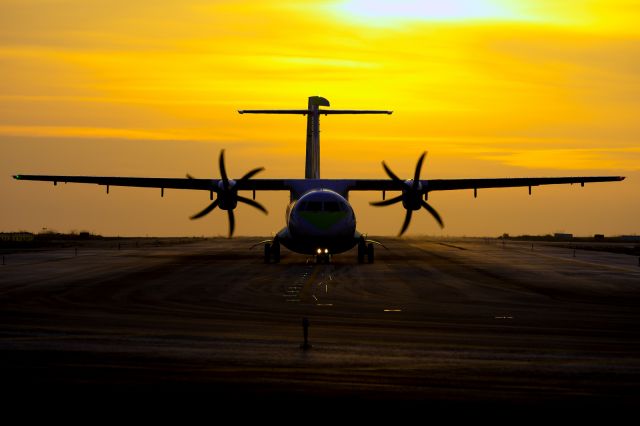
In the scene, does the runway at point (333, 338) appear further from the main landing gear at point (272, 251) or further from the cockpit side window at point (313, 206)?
the main landing gear at point (272, 251)

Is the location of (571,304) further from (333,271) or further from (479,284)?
(333,271)

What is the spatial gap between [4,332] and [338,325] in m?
7.33

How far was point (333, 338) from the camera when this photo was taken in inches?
829

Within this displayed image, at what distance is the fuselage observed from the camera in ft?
166

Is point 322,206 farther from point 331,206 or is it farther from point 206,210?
point 206,210

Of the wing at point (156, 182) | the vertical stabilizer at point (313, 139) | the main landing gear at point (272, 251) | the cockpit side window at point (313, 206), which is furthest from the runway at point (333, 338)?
the vertical stabilizer at point (313, 139)

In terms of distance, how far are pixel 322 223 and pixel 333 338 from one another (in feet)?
97.3

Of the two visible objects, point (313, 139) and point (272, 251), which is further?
point (313, 139)

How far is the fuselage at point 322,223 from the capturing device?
166ft

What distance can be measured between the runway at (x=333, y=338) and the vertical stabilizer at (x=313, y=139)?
28.1 meters

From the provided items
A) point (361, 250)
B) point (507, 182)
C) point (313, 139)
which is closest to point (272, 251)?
point (361, 250)

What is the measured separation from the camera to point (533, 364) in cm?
1745

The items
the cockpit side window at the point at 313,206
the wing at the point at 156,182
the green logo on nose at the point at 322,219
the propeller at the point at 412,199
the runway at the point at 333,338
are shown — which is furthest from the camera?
the wing at the point at 156,182

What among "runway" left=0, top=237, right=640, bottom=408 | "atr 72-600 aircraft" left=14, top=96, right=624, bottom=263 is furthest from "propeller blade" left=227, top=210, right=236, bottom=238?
"runway" left=0, top=237, right=640, bottom=408
